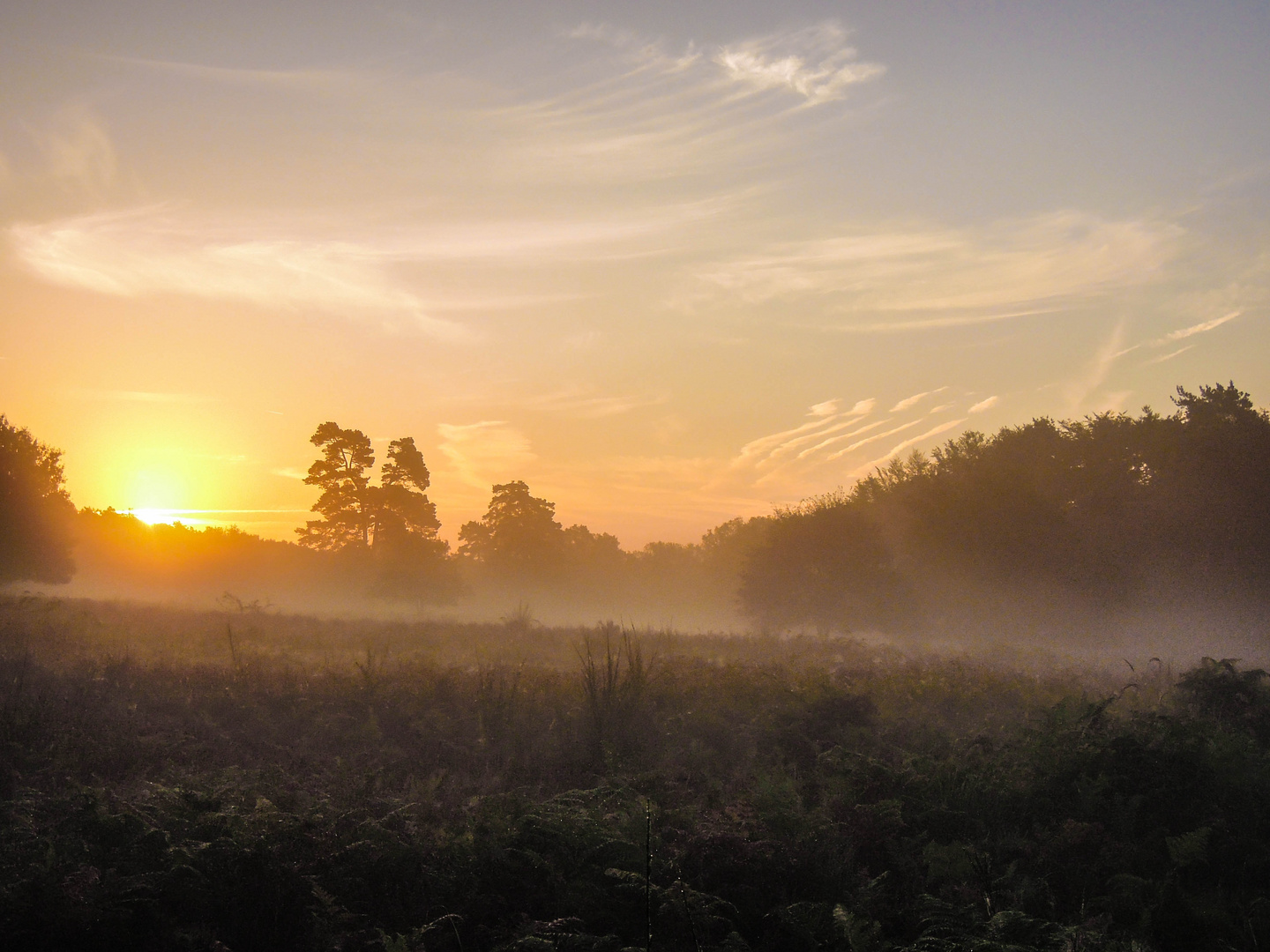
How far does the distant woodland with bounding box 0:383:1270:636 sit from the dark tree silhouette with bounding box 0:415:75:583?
77 millimetres

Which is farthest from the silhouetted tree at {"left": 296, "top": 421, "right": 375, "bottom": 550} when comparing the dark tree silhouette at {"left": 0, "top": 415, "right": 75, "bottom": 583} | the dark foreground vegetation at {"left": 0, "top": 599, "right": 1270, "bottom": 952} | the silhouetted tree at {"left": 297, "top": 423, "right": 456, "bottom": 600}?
the dark foreground vegetation at {"left": 0, "top": 599, "right": 1270, "bottom": 952}

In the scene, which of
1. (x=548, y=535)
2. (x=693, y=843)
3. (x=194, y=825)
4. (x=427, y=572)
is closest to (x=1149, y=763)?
(x=693, y=843)

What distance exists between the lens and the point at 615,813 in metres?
7.01

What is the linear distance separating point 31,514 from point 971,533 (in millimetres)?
36390

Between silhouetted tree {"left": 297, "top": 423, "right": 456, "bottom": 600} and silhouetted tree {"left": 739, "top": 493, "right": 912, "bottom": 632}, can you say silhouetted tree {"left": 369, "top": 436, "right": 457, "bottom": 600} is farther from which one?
silhouetted tree {"left": 739, "top": 493, "right": 912, "bottom": 632}

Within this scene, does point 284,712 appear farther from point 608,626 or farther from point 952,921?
point 608,626

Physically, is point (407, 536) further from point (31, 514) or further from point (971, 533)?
point (971, 533)

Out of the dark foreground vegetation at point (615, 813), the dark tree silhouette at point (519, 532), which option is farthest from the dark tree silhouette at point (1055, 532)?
the dark tree silhouette at point (519, 532)

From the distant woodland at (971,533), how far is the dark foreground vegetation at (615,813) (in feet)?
53.5

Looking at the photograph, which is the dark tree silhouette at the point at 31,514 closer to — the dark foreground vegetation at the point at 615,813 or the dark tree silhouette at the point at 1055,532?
the dark foreground vegetation at the point at 615,813

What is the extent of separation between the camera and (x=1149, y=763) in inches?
324

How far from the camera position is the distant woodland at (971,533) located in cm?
2667

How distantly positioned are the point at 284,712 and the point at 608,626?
1425cm

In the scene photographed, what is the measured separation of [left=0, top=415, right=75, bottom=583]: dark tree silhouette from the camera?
90.4 ft
